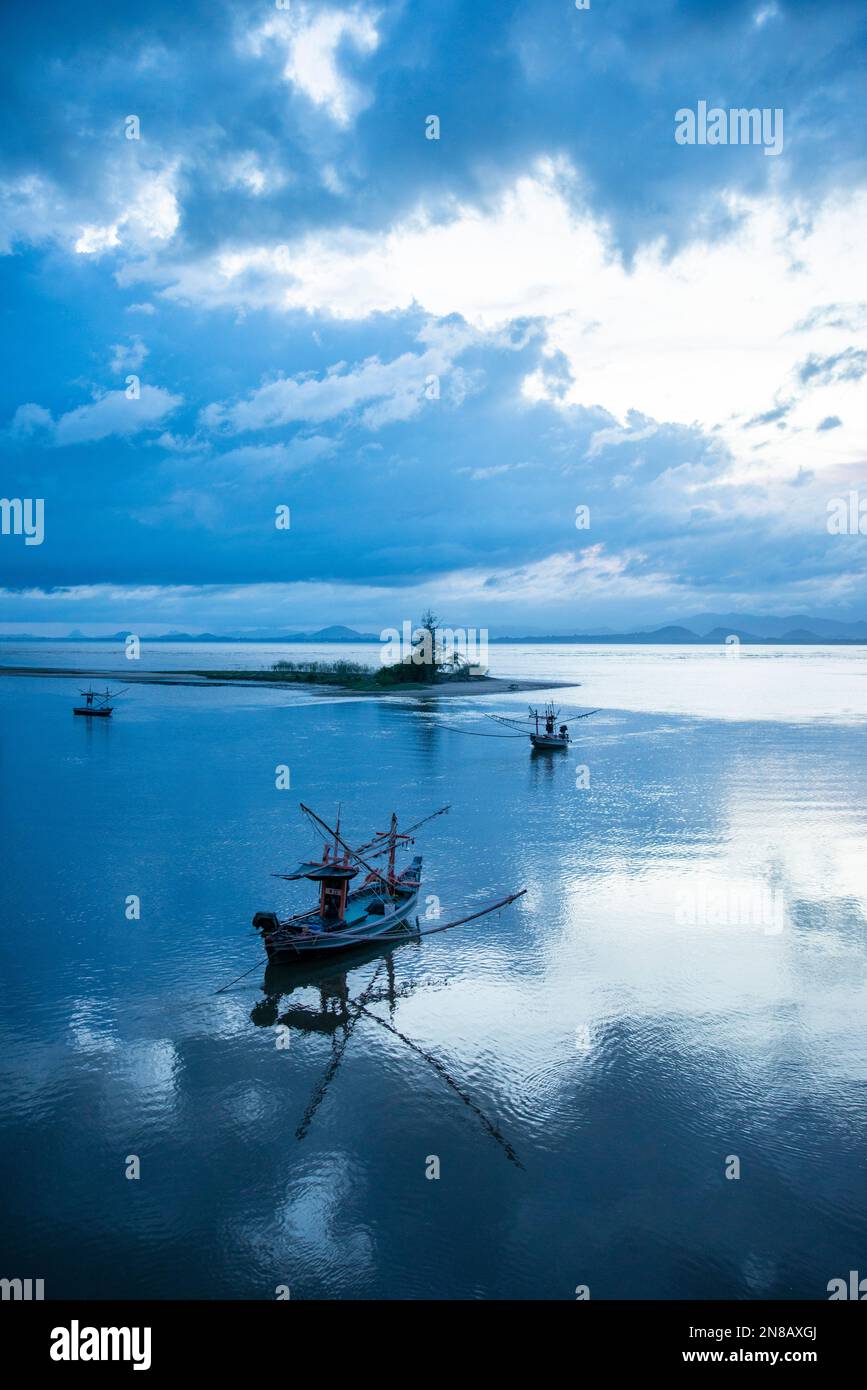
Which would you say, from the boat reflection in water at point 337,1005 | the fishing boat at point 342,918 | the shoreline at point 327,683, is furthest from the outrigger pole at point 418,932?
the shoreline at point 327,683

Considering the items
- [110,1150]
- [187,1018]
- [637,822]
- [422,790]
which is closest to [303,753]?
[422,790]

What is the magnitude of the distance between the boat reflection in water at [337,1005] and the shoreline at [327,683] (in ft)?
278

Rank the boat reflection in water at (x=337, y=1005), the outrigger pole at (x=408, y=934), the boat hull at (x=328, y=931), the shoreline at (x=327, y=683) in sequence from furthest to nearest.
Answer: the shoreline at (x=327, y=683) → the outrigger pole at (x=408, y=934) → the boat hull at (x=328, y=931) → the boat reflection in water at (x=337, y=1005)

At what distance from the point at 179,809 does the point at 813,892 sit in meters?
25.3

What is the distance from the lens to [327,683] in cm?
12619

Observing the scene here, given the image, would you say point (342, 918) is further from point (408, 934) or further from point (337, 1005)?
point (337, 1005)

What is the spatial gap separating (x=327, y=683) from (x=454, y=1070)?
112 meters

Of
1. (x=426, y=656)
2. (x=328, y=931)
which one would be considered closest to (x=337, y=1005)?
(x=328, y=931)

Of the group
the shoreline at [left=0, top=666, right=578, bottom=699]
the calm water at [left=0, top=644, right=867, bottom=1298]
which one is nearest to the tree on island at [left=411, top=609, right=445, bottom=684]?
the shoreline at [left=0, top=666, right=578, bottom=699]

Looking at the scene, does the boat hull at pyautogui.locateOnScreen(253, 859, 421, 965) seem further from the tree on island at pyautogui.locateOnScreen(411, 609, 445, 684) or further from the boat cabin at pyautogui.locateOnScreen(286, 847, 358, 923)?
the tree on island at pyautogui.locateOnScreen(411, 609, 445, 684)

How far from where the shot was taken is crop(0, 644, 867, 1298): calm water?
1091cm

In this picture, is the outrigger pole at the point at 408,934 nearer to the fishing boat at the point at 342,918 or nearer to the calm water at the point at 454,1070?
the fishing boat at the point at 342,918

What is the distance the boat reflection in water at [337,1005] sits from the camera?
15148 mm

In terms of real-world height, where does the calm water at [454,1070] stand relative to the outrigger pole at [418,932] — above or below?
below
